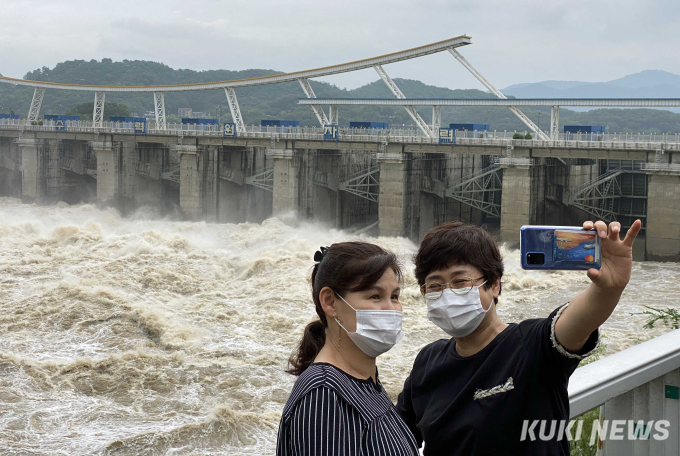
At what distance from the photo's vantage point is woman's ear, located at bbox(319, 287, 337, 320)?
2.69 meters

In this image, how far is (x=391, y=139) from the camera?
31203 millimetres

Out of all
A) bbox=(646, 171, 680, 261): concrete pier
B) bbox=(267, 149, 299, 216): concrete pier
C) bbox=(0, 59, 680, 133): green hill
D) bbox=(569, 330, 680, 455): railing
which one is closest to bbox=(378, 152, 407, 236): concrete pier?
bbox=(267, 149, 299, 216): concrete pier

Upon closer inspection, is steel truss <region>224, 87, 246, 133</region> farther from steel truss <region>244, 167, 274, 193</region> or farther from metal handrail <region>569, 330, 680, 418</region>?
metal handrail <region>569, 330, 680, 418</region>

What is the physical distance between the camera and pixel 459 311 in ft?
9.52

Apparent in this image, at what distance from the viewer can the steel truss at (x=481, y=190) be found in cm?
3183

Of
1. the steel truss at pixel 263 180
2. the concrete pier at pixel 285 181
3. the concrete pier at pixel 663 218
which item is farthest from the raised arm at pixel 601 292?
the steel truss at pixel 263 180

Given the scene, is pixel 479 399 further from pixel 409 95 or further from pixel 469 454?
pixel 409 95

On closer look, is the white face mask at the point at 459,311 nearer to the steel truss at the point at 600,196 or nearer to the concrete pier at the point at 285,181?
the steel truss at the point at 600,196

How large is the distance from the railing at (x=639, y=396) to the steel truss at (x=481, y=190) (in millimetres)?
28664

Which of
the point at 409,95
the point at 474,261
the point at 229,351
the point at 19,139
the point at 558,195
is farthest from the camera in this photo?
the point at 409,95

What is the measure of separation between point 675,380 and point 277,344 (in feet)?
46.5

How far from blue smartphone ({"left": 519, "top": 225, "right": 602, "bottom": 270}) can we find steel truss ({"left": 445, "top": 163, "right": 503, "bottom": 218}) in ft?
95.2

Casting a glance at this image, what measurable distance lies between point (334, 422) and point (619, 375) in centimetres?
106

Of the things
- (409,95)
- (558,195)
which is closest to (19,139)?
(558,195)
